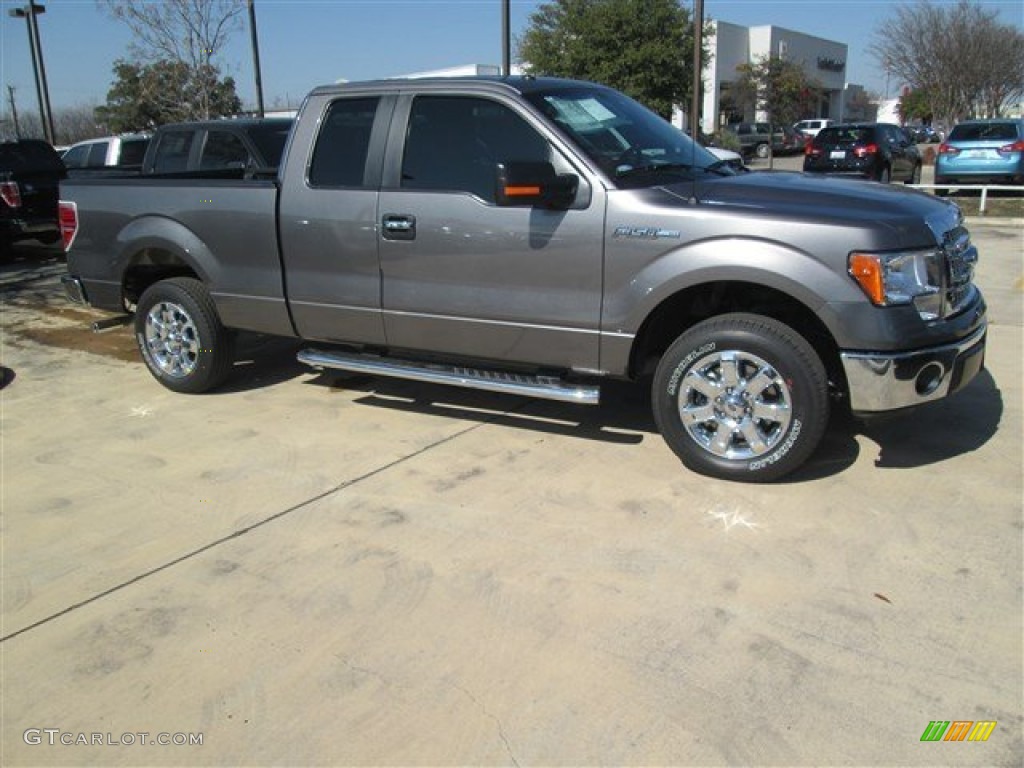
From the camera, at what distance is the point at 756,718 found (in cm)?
270

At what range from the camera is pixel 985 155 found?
1784 centimetres

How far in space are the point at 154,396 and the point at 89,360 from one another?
1.59m

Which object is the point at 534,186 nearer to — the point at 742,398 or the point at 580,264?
the point at 580,264

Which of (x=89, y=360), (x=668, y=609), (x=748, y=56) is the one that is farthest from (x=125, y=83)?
(x=668, y=609)

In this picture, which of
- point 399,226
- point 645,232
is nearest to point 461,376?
point 399,226

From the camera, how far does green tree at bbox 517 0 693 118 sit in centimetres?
2819

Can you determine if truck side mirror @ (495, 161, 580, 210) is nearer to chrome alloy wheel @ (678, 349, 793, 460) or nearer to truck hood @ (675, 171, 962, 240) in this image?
truck hood @ (675, 171, 962, 240)

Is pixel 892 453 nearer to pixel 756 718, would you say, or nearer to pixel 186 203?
pixel 756 718

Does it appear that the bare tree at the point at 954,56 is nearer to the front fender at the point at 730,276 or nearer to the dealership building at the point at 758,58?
the dealership building at the point at 758,58

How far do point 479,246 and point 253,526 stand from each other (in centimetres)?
188

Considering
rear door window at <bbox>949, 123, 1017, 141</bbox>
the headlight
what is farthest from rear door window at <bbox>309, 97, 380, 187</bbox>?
rear door window at <bbox>949, 123, 1017, 141</bbox>
